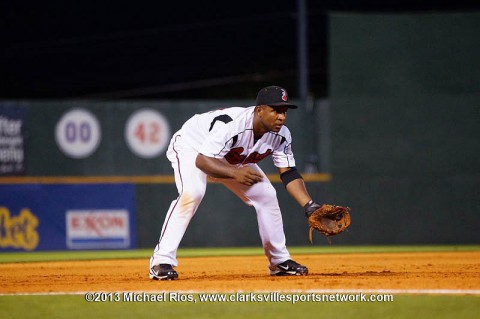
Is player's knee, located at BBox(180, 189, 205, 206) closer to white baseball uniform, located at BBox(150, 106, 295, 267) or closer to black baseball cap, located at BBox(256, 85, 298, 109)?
white baseball uniform, located at BBox(150, 106, 295, 267)

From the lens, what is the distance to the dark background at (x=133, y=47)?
32562mm

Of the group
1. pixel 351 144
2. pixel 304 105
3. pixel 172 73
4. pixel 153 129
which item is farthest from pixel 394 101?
pixel 172 73

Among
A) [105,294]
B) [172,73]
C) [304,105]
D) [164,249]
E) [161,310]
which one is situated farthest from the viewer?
[172,73]

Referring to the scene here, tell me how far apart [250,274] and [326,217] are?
0.98 m

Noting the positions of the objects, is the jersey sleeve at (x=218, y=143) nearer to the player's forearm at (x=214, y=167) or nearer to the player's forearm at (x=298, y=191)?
the player's forearm at (x=214, y=167)

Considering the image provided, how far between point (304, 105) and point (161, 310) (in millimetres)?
11494

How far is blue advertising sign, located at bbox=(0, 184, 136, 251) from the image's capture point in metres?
13.6

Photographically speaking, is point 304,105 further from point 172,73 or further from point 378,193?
point 172,73

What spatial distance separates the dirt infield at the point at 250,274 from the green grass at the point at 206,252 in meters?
1.08

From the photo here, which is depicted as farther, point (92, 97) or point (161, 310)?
point (92, 97)

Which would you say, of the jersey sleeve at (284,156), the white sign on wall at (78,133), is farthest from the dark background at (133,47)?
the jersey sleeve at (284,156)

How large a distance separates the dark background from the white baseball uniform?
75.2ft

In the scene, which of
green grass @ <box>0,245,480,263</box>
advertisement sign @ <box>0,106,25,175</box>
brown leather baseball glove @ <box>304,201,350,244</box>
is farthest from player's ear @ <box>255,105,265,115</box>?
advertisement sign @ <box>0,106,25,175</box>

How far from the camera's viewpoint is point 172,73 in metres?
36.9
